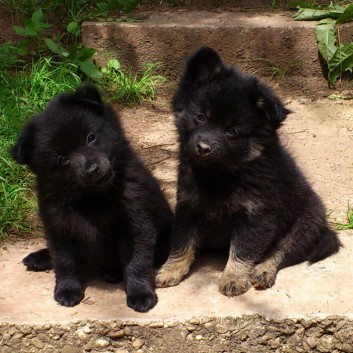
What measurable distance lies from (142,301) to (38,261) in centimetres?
98

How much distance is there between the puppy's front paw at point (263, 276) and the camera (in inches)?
199

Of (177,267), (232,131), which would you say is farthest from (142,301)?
(232,131)

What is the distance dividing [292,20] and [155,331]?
4.86 m

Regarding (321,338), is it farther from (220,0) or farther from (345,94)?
(220,0)

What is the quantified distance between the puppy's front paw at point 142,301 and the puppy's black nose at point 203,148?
98 centimetres

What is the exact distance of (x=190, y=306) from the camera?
4898mm

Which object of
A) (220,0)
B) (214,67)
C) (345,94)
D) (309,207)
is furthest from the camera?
(220,0)

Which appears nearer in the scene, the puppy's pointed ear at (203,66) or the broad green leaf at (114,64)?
the puppy's pointed ear at (203,66)

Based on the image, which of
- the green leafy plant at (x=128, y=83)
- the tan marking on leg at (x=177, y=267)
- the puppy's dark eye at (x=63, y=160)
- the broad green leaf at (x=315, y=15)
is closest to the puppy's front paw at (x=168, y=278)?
the tan marking on leg at (x=177, y=267)

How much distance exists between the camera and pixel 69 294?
4.96 metres

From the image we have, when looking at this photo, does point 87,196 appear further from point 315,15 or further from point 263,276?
point 315,15

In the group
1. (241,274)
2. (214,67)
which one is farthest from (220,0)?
(241,274)

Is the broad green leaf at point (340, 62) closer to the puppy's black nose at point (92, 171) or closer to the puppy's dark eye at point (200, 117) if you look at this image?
the puppy's dark eye at point (200, 117)

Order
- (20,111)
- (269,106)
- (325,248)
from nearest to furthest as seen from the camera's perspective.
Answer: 1. (269,106)
2. (325,248)
3. (20,111)
